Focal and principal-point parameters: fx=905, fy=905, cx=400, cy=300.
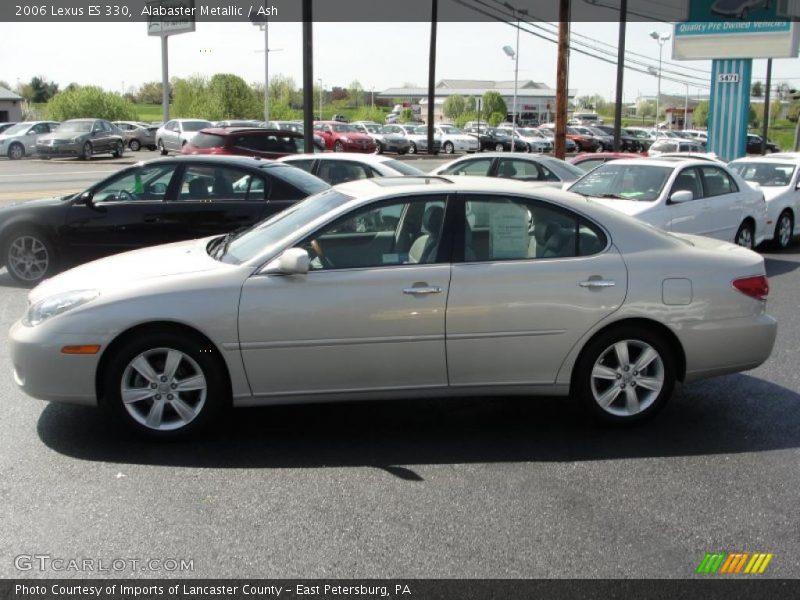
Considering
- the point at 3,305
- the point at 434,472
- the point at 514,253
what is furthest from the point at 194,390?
the point at 3,305

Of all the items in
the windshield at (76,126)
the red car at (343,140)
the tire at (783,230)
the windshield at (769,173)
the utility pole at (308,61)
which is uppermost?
the utility pole at (308,61)

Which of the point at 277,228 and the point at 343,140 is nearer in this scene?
the point at 277,228

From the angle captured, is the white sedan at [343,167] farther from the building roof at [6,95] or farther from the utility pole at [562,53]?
the building roof at [6,95]

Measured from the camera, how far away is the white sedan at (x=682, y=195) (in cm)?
1147

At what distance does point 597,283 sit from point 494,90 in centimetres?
11874

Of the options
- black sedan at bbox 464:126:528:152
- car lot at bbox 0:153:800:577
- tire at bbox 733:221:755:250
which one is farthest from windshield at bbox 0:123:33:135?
car lot at bbox 0:153:800:577

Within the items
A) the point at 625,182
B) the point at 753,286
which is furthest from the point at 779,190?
the point at 753,286

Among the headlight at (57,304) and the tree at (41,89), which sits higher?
the tree at (41,89)

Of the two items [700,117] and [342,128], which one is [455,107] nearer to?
[700,117]

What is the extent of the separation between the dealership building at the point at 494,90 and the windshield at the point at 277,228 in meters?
99.9

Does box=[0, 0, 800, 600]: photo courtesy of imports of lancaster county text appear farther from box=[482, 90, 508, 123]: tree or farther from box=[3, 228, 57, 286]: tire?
box=[482, 90, 508, 123]: tree

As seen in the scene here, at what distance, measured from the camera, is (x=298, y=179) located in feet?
33.8

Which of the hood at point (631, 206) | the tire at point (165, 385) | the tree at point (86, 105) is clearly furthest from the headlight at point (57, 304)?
the tree at point (86, 105)

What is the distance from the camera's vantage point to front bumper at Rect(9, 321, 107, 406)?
5.13 meters
